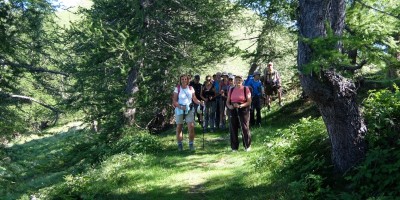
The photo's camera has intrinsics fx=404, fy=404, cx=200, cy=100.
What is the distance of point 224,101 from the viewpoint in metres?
14.2

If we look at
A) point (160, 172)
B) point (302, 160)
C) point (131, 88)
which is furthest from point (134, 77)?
point (302, 160)

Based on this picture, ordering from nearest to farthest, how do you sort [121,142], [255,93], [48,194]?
[48,194]
[121,142]
[255,93]

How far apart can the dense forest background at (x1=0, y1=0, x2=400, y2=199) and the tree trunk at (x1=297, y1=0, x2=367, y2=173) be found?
17mm

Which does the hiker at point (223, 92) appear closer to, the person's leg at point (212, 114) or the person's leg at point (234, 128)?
the person's leg at point (212, 114)

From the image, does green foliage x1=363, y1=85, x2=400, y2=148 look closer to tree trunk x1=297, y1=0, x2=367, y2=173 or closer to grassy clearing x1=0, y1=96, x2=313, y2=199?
tree trunk x1=297, y1=0, x2=367, y2=173

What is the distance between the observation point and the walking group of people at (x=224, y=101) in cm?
1035

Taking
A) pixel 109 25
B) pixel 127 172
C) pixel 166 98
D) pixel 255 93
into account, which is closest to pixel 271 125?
pixel 255 93

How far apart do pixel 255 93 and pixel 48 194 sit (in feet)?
23.6

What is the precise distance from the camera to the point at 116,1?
15.8m

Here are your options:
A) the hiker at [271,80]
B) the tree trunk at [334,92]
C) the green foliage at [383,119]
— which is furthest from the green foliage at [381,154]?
the hiker at [271,80]

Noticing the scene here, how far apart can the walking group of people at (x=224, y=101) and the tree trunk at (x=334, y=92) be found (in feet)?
12.7

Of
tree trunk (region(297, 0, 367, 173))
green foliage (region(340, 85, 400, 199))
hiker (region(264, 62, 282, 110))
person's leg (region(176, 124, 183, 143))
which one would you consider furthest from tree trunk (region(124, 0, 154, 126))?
green foliage (region(340, 85, 400, 199))

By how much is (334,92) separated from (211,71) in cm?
1660

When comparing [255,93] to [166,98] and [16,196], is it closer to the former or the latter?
[166,98]
